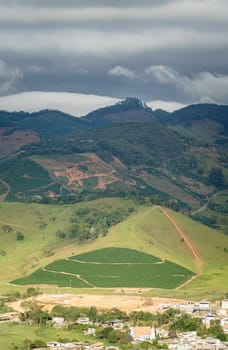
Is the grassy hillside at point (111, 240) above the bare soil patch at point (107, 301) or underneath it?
above

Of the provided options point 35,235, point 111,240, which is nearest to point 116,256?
point 111,240

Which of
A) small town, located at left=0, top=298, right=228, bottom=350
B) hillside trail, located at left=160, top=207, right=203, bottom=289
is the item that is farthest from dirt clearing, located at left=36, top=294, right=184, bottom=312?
hillside trail, located at left=160, top=207, right=203, bottom=289

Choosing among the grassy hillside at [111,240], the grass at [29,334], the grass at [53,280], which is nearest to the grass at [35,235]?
the grassy hillside at [111,240]

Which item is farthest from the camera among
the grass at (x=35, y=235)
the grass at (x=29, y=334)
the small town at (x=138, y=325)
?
the grass at (x=35, y=235)

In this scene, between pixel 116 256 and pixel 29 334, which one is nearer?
pixel 29 334

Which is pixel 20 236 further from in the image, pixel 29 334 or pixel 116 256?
pixel 29 334

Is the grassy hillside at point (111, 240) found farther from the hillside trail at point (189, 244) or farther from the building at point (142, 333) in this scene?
the building at point (142, 333)

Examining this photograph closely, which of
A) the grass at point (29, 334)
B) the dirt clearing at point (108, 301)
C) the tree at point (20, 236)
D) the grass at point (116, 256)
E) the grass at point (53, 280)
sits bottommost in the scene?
the grass at point (29, 334)

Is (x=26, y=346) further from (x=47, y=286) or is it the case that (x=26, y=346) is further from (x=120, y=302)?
(x=47, y=286)
